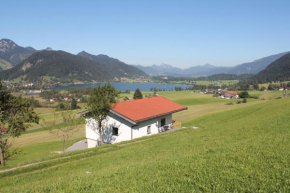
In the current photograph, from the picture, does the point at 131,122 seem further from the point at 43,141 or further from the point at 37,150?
the point at 43,141

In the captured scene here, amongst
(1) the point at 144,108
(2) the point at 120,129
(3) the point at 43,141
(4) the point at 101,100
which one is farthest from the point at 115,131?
(3) the point at 43,141

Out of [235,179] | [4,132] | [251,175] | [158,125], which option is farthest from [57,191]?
[158,125]

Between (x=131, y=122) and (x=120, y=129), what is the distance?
2.34 m

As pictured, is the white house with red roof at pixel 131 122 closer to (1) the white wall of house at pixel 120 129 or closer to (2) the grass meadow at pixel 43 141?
(1) the white wall of house at pixel 120 129

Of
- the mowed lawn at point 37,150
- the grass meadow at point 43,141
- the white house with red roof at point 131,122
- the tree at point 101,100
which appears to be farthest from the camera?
the white house with red roof at point 131,122

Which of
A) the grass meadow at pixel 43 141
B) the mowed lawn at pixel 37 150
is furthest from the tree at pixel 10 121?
the grass meadow at pixel 43 141

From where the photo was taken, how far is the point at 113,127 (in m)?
27.2

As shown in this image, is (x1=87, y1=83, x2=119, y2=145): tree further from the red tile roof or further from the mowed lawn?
the mowed lawn

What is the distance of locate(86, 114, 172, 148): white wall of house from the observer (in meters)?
26.0

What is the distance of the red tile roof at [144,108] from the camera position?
2609cm

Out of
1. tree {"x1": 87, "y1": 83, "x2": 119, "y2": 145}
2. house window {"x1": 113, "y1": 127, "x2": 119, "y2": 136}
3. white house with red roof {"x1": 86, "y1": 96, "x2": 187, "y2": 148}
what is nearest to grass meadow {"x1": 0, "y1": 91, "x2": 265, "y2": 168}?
tree {"x1": 87, "y1": 83, "x2": 119, "y2": 145}

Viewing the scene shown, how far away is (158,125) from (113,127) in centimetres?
681

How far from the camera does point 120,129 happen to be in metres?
26.5

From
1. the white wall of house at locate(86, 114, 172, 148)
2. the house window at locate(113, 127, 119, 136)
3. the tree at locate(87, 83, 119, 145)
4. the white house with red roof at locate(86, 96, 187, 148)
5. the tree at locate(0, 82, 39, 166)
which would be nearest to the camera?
the tree at locate(0, 82, 39, 166)
